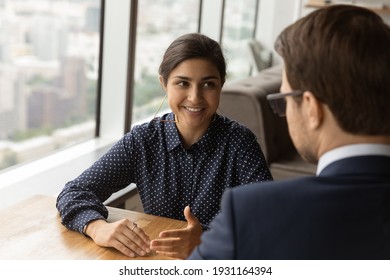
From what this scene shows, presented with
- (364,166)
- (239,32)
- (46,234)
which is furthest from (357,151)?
(239,32)

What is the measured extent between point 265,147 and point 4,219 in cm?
214

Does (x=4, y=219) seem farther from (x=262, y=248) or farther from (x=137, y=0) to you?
(x=137, y=0)

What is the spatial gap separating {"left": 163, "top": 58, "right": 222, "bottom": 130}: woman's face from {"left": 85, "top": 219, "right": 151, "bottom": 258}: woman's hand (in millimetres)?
538

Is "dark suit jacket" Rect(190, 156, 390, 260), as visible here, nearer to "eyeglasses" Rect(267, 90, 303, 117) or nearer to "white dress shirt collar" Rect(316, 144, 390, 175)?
"white dress shirt collar" Rect(316, 144, 390, 175)

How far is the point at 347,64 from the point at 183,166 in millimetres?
1173

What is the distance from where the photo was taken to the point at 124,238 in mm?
1626

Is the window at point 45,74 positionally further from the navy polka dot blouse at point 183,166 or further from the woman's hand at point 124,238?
the woman's hand at point 124,238

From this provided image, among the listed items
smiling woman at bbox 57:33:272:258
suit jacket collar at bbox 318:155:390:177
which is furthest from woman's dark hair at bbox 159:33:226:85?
suit jacket collar at bbox 318:155:390:177

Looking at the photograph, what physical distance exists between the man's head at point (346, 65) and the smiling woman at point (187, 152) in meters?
1.01

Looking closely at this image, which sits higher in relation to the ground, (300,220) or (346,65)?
(346,65)

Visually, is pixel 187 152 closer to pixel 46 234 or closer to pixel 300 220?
pixel 46 234

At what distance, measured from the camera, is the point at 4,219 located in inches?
72.7

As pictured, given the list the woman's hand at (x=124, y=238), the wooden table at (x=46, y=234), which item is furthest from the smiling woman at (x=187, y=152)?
the woman's hand at (x=124, y=238)

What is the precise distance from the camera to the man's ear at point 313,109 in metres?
1.04
